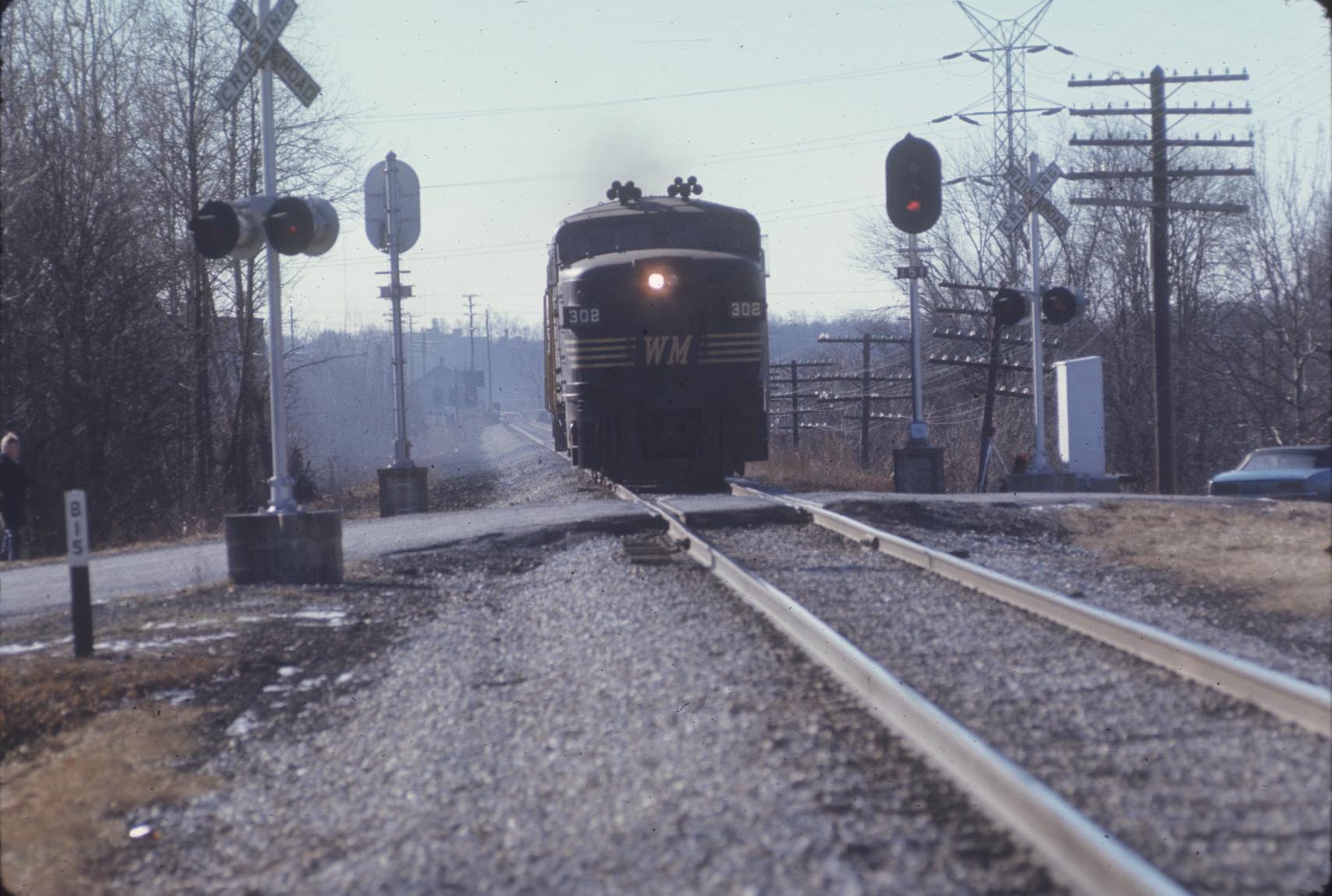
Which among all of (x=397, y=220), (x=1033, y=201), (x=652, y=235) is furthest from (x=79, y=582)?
(x=1033, y=201)

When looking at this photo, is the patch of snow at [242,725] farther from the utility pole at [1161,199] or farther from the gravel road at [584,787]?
the utility pole at [1161,199]

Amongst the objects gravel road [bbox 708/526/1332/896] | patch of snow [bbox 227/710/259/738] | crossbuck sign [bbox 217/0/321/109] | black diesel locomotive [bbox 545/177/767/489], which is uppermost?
crossbuck sign [bbox 217/0/321/109]

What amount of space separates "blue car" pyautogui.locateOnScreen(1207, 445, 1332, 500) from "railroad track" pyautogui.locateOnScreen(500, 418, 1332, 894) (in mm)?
6380

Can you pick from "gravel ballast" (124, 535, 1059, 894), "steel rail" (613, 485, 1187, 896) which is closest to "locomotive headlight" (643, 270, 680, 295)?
"gravel ballast" (124, 535, 1059, 894)

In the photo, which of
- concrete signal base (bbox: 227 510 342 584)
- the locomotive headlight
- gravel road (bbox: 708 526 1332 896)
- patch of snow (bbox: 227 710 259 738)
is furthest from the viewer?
the locomotive headlight

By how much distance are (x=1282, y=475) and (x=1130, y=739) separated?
1018 centimetres

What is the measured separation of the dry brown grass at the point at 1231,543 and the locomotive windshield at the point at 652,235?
20.3 ft

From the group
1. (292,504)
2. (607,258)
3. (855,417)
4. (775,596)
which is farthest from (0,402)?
(855,417)

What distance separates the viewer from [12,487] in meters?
14.8

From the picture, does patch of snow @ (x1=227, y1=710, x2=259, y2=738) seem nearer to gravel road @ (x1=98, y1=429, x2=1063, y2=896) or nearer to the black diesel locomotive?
gravel road @ (x1=98, y1=429, x2=1063, y2=896)

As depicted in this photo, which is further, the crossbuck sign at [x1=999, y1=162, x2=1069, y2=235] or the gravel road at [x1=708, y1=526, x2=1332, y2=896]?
the crossbuck sign at [x1=999, y1=162, x2=1069, y2=235]

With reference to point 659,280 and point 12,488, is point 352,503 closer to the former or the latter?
point 12,488

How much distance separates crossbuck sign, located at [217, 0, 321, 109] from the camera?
9.91 m

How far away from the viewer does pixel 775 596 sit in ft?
23.0
